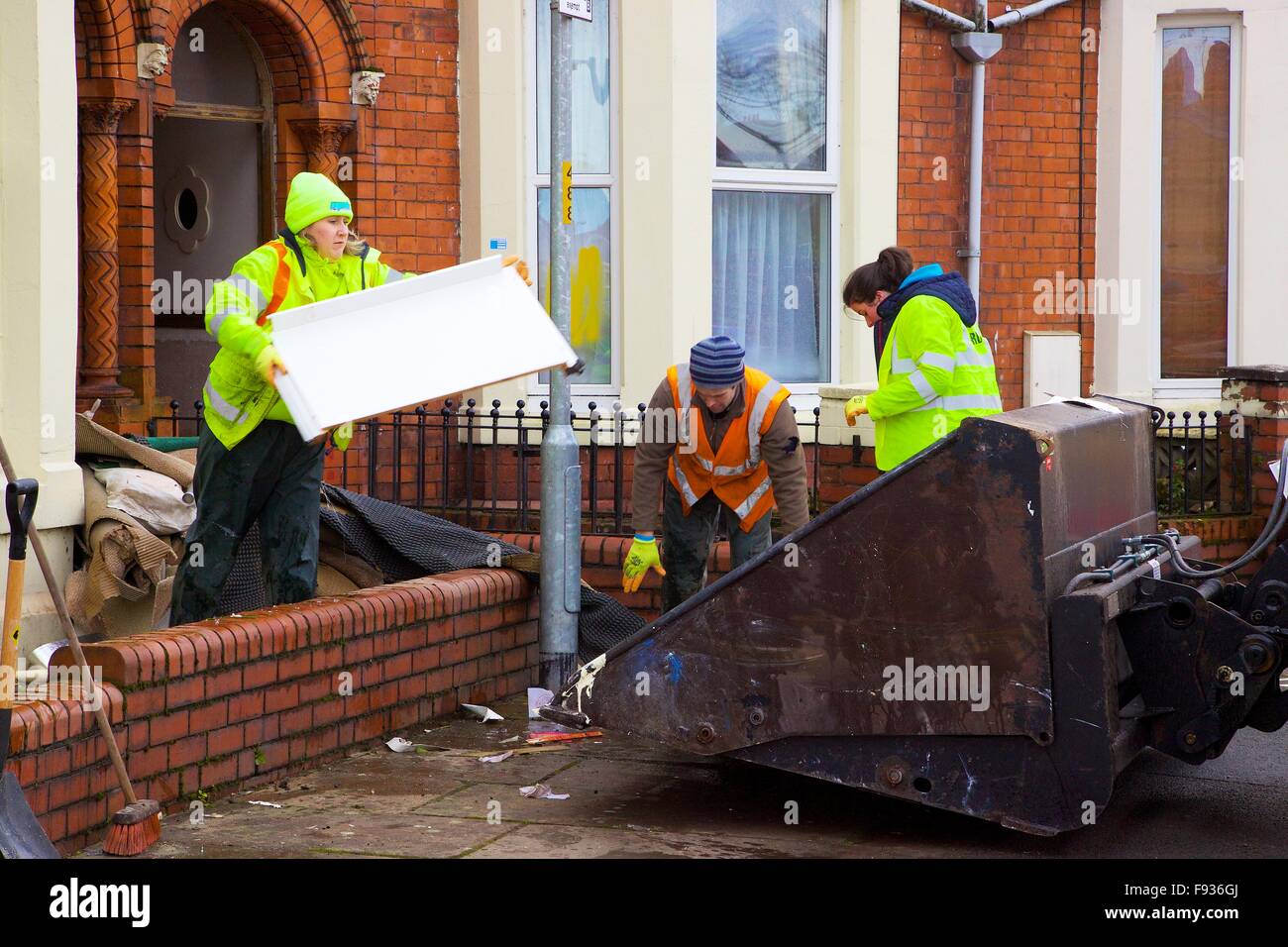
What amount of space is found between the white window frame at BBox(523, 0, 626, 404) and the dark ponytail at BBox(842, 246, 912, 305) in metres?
2.94

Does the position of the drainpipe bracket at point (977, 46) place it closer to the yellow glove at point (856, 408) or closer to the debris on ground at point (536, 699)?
the yellow glove at point (856, 408)

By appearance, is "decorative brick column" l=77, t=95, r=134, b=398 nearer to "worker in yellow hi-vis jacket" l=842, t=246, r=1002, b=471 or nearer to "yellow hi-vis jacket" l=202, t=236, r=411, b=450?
"yellow hi-vis jacket" l=202, t=236, r=411, b=450

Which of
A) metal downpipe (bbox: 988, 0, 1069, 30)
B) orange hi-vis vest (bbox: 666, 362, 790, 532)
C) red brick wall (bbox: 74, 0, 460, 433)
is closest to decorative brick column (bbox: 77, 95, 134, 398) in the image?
red brick wall (bbox: 74, 0, 460, 433)

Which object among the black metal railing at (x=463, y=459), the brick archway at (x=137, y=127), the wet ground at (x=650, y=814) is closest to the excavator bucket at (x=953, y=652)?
the wet ground at (x=650, y=814)

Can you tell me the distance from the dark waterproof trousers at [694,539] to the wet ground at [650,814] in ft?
3.03

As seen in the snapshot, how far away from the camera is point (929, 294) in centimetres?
635

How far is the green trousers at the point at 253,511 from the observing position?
5.93 metres

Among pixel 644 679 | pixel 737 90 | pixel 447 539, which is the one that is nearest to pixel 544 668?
pixel 447 539

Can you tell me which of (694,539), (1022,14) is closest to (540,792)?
(694,539)

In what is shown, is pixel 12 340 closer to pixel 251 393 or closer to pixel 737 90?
pixel 251 393

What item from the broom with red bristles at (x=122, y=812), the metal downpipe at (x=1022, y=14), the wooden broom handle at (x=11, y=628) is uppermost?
the metal downpipe at (x=1022, y=14)

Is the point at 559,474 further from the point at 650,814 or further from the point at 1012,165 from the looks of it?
the point at 1012,165

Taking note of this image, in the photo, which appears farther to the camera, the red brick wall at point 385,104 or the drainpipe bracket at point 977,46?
the drainpipe bracket at point 977,46

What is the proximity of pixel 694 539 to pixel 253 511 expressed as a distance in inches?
70.5
